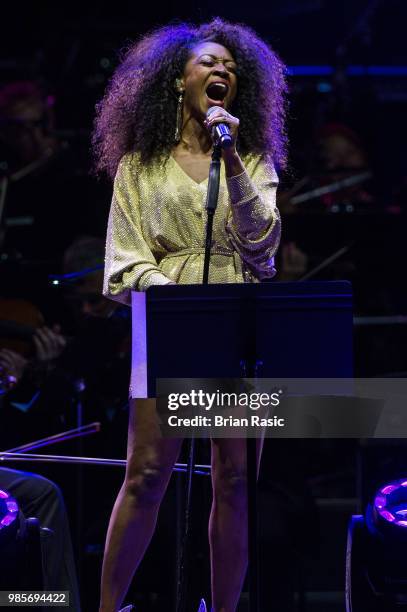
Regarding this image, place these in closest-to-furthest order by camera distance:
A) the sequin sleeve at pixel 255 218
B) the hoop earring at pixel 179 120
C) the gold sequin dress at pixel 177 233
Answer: the sequin sleeve at pixel 255 218, the gold sequin dress at pixel 177 233, the hoop earring at pixel 179 120

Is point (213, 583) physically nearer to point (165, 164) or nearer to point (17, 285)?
point (165, 164)

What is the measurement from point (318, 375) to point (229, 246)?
0.81 m

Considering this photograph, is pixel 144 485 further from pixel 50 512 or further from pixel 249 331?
pixel 249 331

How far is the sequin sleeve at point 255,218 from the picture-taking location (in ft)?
10.2

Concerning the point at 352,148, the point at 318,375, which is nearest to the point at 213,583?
the point at 318,375

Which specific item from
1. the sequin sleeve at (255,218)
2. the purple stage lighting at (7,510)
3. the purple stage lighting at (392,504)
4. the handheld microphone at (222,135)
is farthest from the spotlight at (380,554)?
the handheld microphone at (222,135)

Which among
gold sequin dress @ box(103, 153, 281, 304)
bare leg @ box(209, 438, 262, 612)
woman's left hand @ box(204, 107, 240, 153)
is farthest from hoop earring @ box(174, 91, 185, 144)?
bare leg @ box(209, 438, 262, 612)

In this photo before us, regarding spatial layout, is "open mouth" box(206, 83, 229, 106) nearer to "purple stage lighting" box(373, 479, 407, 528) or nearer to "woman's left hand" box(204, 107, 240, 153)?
"woman's left hand" box(204, 107, 240, 153)

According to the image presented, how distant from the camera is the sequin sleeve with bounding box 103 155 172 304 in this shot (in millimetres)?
3178

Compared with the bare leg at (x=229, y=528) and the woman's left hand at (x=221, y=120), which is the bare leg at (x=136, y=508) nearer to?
the bare leg at (x=229, y=528)

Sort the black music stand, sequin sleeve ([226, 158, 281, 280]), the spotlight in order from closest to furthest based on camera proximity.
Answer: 1. the black music stand
2. the spotlight
3. sequin sleeve ([226, 158, 281, 280])

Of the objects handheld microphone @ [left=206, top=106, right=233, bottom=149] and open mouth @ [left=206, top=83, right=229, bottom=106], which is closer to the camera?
handheld microphone @ [left=206, top=106, right=233, bottom=149]

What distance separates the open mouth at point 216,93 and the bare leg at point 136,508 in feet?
3.41

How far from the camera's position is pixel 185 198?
10.9 feet
